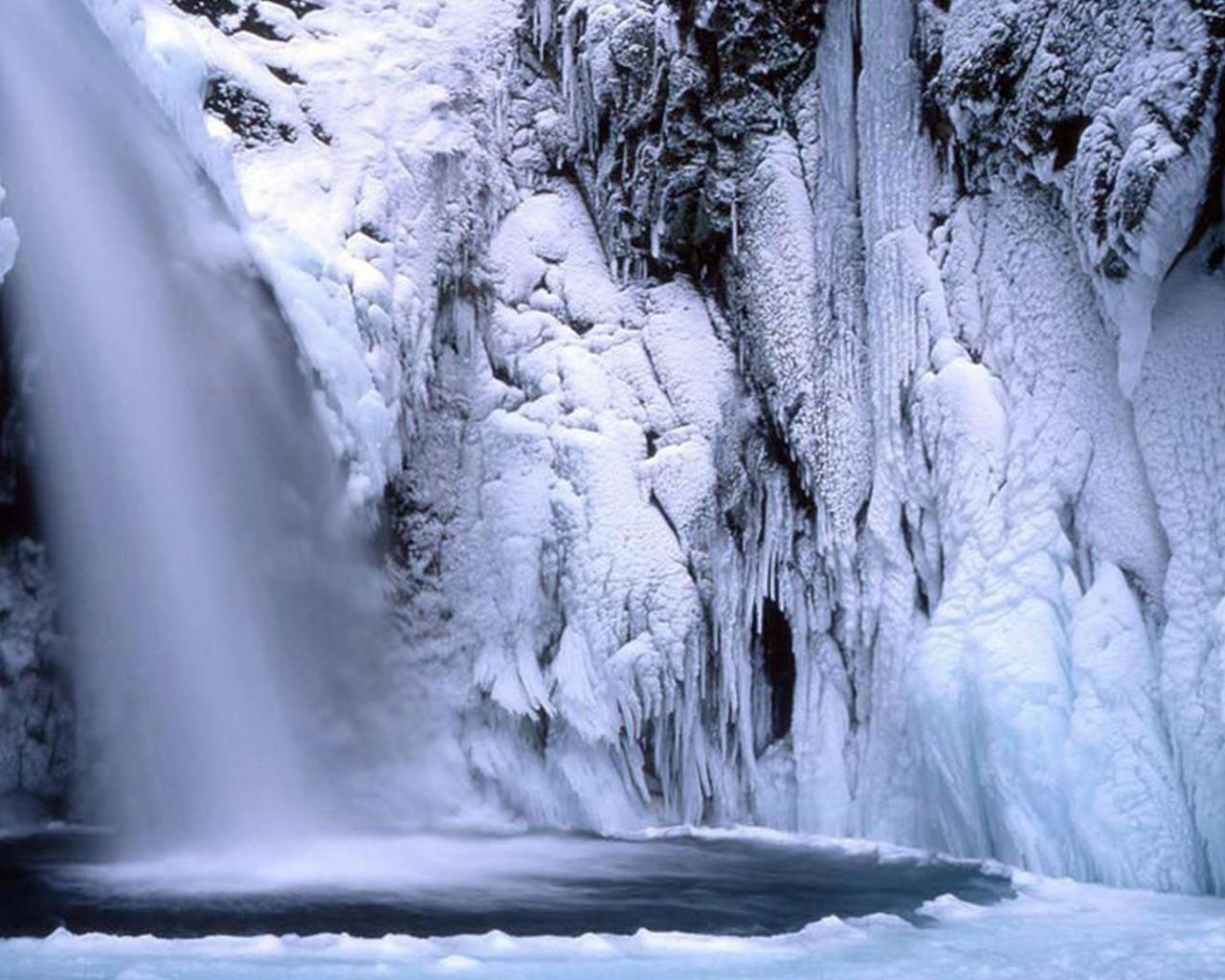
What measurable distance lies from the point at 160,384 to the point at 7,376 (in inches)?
33.9

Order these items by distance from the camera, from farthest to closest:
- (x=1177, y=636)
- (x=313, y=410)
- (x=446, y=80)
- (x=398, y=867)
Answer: (x=446, y=80)
(x=313, y=410)
(x=398, y=867)
(x=1177, y=636)

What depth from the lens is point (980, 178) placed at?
21.5 feet

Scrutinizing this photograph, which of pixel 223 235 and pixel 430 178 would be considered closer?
pixel 223 235

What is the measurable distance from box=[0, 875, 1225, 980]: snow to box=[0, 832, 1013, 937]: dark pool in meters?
0.22

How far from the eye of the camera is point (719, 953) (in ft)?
12.8

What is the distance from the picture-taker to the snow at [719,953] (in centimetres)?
356

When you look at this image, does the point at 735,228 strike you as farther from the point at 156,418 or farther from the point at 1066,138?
the point at 156,418

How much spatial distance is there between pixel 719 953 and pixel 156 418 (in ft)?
14.7

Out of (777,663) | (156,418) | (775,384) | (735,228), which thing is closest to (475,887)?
(777,663)

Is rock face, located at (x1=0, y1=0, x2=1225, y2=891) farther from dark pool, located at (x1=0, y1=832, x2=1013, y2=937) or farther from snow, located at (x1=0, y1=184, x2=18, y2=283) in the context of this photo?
snow, located at (x1=0, y1=184, x2=18, y2=283)

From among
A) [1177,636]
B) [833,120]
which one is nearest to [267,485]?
[833,120]

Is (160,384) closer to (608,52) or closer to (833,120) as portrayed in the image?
(608,52)

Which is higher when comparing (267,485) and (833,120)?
(833,120)

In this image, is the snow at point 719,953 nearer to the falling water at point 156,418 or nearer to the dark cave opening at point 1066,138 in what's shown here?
the falling water at point 156,418
